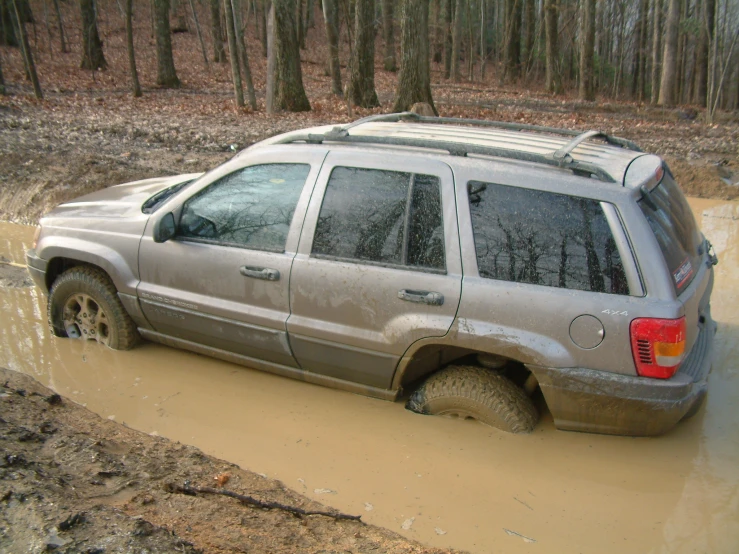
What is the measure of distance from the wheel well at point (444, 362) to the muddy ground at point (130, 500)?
105cm

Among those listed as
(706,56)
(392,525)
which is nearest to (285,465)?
(392,525)

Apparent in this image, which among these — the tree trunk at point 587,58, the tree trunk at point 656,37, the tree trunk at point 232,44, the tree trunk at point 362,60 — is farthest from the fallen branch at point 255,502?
the tree trunk at point 656,37

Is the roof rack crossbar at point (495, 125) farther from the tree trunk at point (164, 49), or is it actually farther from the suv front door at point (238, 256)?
the tree trunk at point (164, 49)

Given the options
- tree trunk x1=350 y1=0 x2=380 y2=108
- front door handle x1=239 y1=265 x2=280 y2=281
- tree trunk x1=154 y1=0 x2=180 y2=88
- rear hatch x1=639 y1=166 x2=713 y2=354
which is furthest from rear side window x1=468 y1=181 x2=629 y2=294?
tree trunk x1=154 y1=0 x2=180 y2=88

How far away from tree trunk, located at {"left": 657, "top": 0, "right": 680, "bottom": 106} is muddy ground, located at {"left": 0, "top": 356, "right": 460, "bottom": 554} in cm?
2148

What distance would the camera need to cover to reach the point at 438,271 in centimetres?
384

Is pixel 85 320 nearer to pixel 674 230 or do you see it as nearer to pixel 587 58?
pixel 674 230

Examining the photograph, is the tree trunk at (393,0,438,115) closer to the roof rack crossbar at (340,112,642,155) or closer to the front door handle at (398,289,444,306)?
the roof rack crossbar at (340,112,642,155)

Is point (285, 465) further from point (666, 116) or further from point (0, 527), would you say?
point (666, 116)

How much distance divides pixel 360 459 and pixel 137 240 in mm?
2271

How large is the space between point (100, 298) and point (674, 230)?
4.04 meters

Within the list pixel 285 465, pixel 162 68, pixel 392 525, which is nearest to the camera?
pixel 392 525

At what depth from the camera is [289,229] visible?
13.9 ft

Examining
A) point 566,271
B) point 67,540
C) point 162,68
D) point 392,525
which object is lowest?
point 392,525
